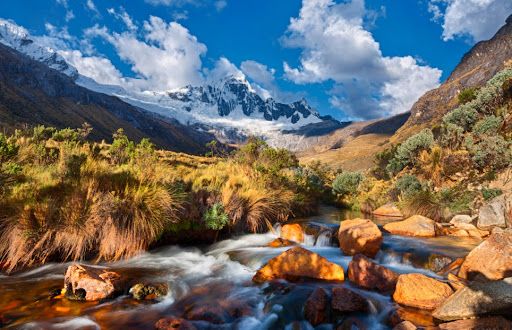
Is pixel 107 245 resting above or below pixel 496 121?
below

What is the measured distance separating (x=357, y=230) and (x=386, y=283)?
10.6 feet

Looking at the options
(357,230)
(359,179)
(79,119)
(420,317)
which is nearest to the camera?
(420,317)

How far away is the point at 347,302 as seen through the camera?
21.1 feet

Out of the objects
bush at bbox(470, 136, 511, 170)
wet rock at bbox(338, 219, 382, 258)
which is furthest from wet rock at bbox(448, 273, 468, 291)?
bush at bbox(470, 136, 511, 170)

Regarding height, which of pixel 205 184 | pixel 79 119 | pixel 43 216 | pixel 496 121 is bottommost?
pixel 43 216

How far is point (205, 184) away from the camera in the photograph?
13.0 meters

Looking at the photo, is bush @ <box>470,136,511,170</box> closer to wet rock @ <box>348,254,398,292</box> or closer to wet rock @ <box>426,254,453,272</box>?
wet rock @ <box>426,254,453,272</box>

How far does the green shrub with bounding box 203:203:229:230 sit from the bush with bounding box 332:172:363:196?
59.0 feet

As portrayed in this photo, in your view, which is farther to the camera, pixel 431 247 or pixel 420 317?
pixel 431 247

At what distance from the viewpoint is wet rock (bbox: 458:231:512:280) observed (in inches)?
284

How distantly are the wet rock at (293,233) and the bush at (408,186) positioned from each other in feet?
34.7

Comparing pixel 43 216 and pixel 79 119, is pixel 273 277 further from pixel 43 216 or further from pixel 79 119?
pixel 79 119

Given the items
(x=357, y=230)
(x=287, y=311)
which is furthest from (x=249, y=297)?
(x=357, y=230)

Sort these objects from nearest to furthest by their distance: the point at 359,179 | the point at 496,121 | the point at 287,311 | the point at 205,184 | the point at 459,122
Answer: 1. the point at 287,311
2. the point at 205,184
3. the point at 496,121
4. the point at 459,122
5. the point at 359,179
